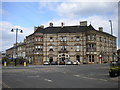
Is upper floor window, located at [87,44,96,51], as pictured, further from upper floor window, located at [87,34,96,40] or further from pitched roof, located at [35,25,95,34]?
pitched roof, located at [35,25,95,34]

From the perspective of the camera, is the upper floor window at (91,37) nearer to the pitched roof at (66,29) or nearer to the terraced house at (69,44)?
the terraced house at (69,44)

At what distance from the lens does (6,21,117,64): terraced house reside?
67.1 meters

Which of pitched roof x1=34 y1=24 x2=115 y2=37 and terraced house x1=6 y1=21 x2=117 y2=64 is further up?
pitched roof x1=34 y1=24 x2=115 y2=37

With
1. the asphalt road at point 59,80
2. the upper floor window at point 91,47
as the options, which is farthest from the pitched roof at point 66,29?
the asphalt road at point 59,80

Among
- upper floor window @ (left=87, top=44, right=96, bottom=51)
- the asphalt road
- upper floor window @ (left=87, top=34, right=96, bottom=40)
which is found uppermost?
upper floor window @ (left=87, top=34, right=96, bottom=40)

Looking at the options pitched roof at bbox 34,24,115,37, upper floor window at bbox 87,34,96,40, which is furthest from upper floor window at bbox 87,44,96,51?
pitched roof at bbox 34,24,115,37

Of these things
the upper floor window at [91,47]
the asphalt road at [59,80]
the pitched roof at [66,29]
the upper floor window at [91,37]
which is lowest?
the asphalt road at [59,80]

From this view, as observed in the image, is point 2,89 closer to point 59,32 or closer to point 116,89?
point 116,89

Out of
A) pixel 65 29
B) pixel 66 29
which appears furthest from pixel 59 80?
pixel 65 29

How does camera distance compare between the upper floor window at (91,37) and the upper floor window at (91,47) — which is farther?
the upper floor window at (91,37)

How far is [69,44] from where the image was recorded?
6956cm

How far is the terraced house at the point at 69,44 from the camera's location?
67125 millimetres

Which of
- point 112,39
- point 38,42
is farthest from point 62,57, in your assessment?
point 112,39

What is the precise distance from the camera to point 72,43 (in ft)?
227
